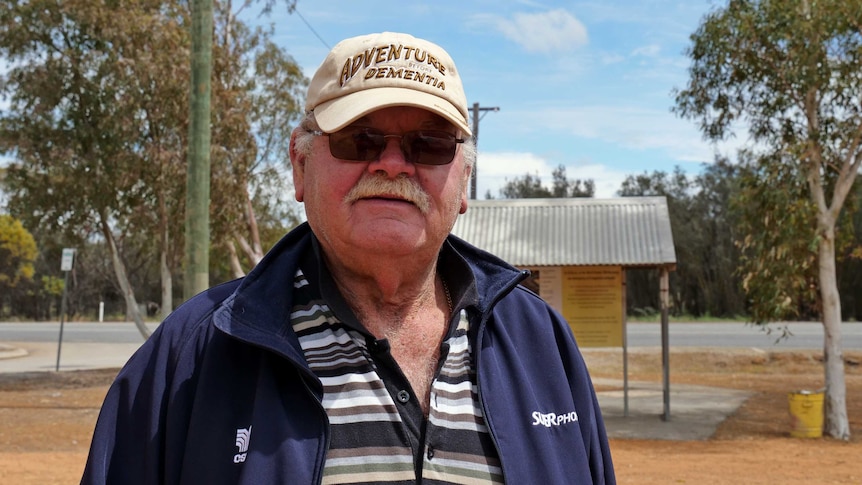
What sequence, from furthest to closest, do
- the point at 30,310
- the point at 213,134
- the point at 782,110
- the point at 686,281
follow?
the point at 30,310 → the point at 686,281 → the point at 213,134 → the point at 782,110

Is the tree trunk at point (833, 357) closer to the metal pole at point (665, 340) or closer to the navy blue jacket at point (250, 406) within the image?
the metal pole at point (665, 340)

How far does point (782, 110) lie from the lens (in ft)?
43.1

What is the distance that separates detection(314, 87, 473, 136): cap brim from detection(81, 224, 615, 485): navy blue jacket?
376 millimetres

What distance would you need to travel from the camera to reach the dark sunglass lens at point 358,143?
2307mm

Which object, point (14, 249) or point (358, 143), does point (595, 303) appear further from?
point (14, 249)

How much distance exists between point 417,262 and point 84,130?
17.5 meters

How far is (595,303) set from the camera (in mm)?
13914

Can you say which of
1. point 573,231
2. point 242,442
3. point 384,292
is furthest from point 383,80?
point 573,231

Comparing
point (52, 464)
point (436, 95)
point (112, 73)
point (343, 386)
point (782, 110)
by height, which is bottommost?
point (52, 464)

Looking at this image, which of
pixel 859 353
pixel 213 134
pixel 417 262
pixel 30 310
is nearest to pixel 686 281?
pixel 859 353

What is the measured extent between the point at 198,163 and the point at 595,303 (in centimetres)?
697

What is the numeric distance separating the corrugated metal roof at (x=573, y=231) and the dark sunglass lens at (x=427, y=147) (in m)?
11.0

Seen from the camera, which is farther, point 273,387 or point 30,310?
point 30,310

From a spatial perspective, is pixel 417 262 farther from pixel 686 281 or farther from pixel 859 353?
pixel 686 281
